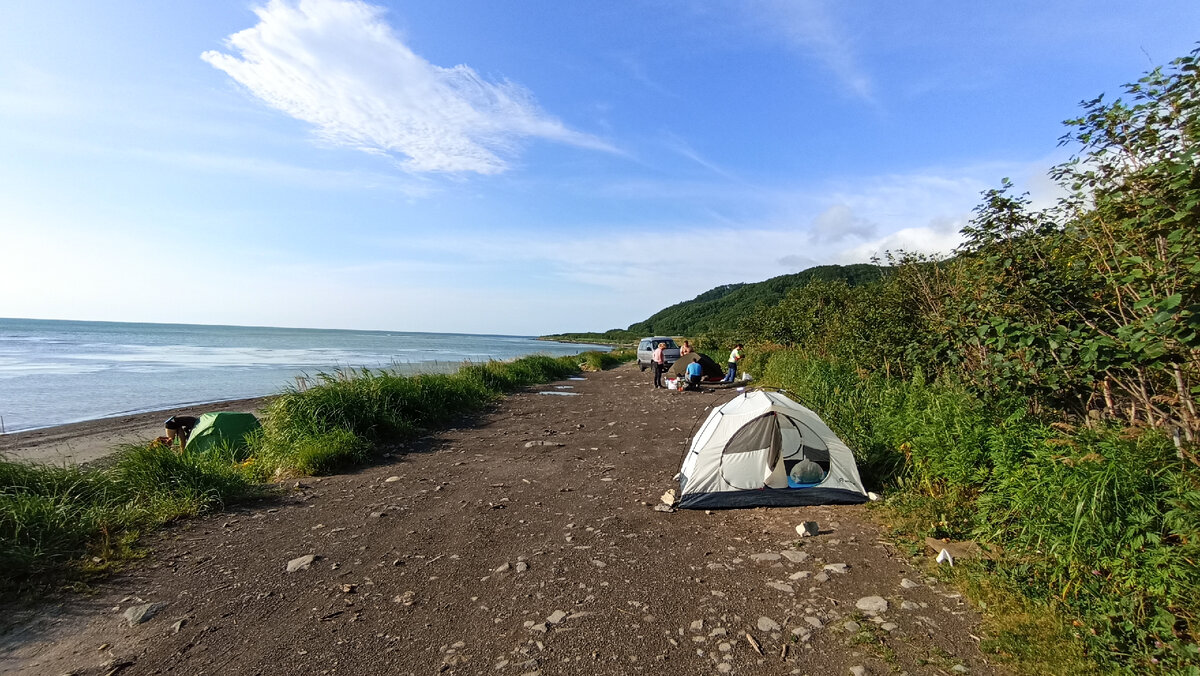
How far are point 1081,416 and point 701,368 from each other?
13.0 meters

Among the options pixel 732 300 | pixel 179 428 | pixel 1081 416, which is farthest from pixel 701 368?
pixel 732 300

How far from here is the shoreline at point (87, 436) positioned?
39.0ft

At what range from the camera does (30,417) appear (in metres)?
16.8

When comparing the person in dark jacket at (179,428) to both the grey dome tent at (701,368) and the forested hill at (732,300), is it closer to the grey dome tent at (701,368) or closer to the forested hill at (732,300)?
the grey dome tent at (701,368)

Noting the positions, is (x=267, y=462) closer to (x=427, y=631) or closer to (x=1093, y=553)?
(x=427, y=631)

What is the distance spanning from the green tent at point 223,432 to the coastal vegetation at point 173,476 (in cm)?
12

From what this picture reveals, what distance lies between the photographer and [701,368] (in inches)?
710

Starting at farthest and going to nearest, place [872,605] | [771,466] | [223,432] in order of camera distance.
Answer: [223,432] < [771,466] < [872,605]

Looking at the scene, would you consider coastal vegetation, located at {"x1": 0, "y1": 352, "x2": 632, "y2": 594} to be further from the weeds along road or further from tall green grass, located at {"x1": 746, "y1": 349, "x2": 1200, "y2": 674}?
tall green grass, located at {"x1": 746, "y1": 349, "x2": 1200, "y2": 674}

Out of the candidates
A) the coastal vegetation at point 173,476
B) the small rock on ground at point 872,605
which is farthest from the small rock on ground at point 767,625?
the coastal vegetation at point 173,476

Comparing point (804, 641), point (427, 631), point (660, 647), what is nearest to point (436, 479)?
point (427, 631)

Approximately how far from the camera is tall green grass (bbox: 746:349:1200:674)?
10.1ft

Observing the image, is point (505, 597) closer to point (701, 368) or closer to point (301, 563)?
point (301, 563)

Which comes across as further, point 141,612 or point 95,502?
point 95,502
